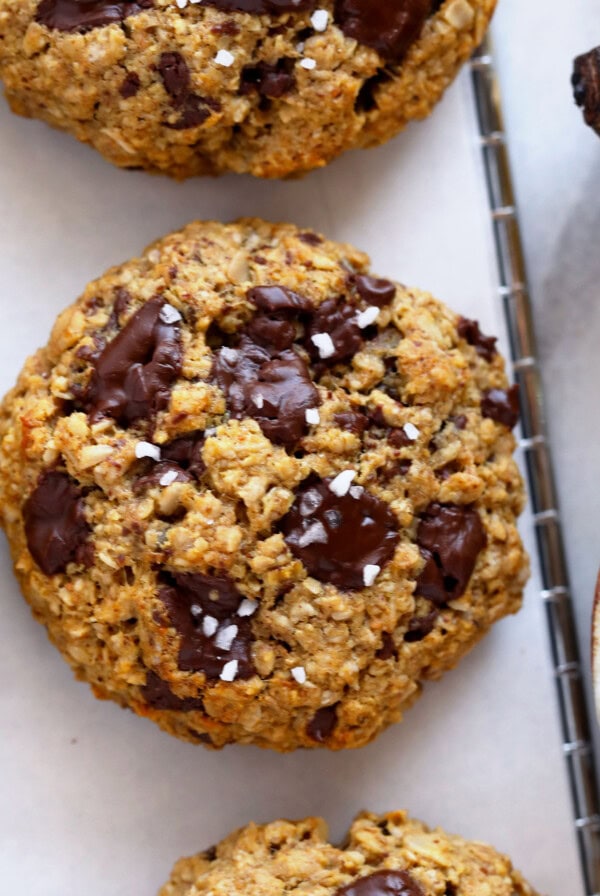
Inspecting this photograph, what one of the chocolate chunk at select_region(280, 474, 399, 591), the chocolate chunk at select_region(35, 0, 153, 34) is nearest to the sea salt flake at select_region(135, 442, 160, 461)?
the chocolate chunk at select_region(280, 474, 399, 591)

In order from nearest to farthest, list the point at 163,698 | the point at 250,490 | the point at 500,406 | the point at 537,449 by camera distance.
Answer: the point at 250,490, the point at 163,698, the point at 500,406, the point at 537,449

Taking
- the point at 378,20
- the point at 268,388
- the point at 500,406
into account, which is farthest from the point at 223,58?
the point at 500,406

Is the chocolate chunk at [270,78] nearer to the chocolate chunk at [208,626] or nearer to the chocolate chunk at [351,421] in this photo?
the chocolate chunk at [351,421]

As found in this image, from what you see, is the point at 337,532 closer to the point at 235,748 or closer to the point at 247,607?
the point at 247,607

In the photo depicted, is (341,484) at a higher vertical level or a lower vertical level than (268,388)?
lower

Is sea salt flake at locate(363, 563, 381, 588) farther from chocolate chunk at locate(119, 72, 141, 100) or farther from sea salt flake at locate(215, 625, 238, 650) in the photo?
chocolate chunk at locate(119, 72, 141, 100)
